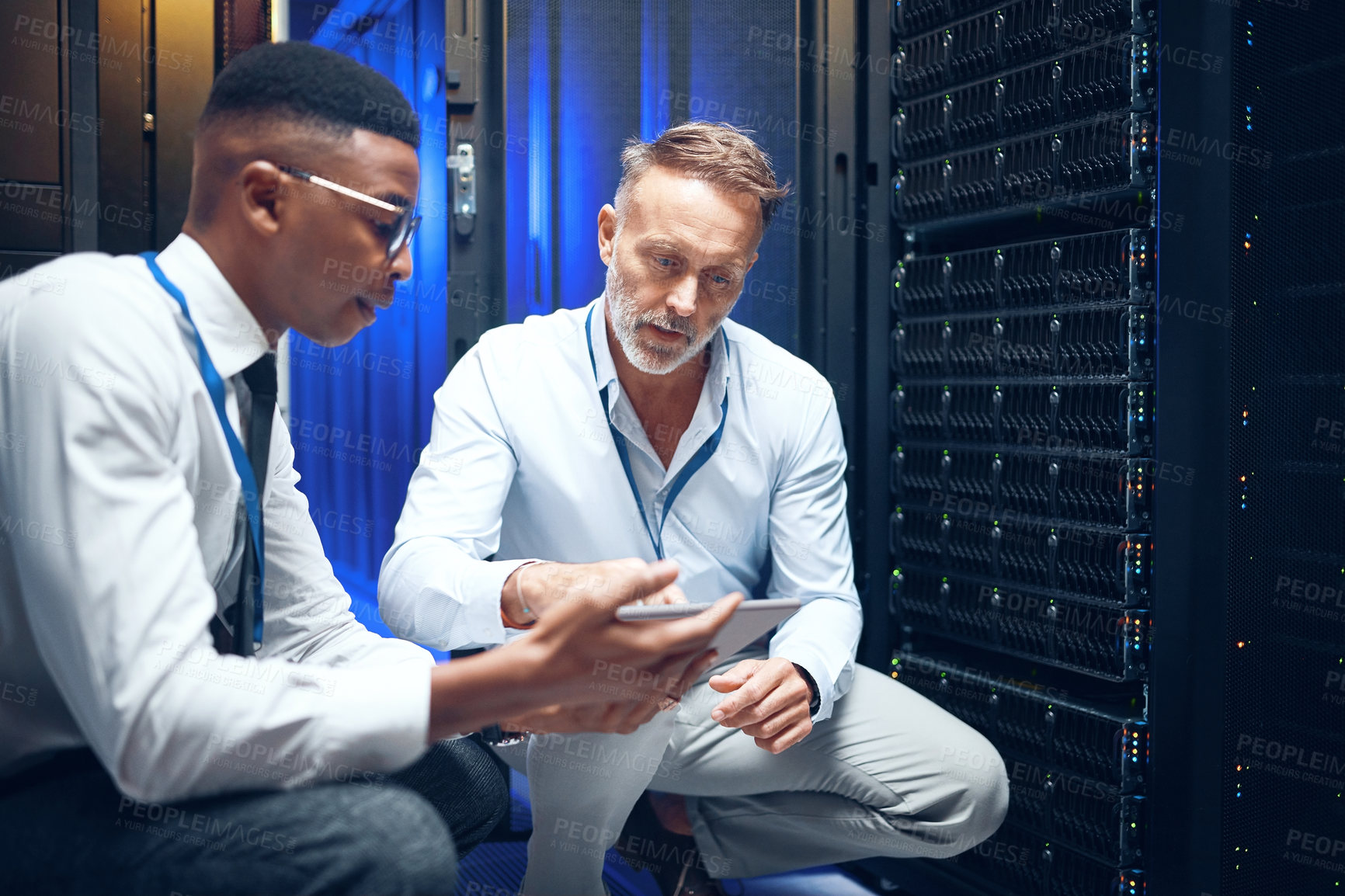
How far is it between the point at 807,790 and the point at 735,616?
808 millimetres

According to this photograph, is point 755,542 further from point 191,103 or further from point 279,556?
point 191,103

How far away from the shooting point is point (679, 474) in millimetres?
1888

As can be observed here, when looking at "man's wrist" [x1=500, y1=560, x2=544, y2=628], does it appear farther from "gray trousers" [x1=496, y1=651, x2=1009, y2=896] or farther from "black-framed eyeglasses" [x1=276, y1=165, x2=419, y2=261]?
"black-framed eyeglasses" [x1=276, y1=165, x2=419, y2=261]

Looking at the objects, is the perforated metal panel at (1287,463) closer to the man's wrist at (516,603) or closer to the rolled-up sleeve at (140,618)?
the man's wrist at (516,603)

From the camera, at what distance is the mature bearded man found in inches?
66.6

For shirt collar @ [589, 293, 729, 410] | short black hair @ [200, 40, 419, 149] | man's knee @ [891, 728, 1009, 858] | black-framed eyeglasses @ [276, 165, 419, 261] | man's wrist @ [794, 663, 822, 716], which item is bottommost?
man's knee @ [891, 728, 1009, 858]

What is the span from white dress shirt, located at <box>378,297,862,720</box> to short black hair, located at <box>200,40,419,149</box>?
75 cm

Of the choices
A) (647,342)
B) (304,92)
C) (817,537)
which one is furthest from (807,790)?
(304,92)

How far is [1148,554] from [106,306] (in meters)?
1.55

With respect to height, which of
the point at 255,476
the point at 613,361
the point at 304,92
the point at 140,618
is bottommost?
the point at 140,618

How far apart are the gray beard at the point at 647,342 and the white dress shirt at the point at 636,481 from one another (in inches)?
2.6

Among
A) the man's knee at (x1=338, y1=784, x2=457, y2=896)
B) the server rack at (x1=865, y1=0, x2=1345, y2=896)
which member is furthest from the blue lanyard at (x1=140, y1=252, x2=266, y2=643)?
the server rack at (x1=865, y1=0, x2=1345, y2=896)

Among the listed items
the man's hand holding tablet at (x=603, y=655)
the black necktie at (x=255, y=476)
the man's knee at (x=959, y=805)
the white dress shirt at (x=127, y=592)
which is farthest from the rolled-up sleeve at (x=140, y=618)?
the man's knee at (x=959, y=805)

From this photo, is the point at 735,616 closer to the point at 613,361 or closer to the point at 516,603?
the point at 516,603
